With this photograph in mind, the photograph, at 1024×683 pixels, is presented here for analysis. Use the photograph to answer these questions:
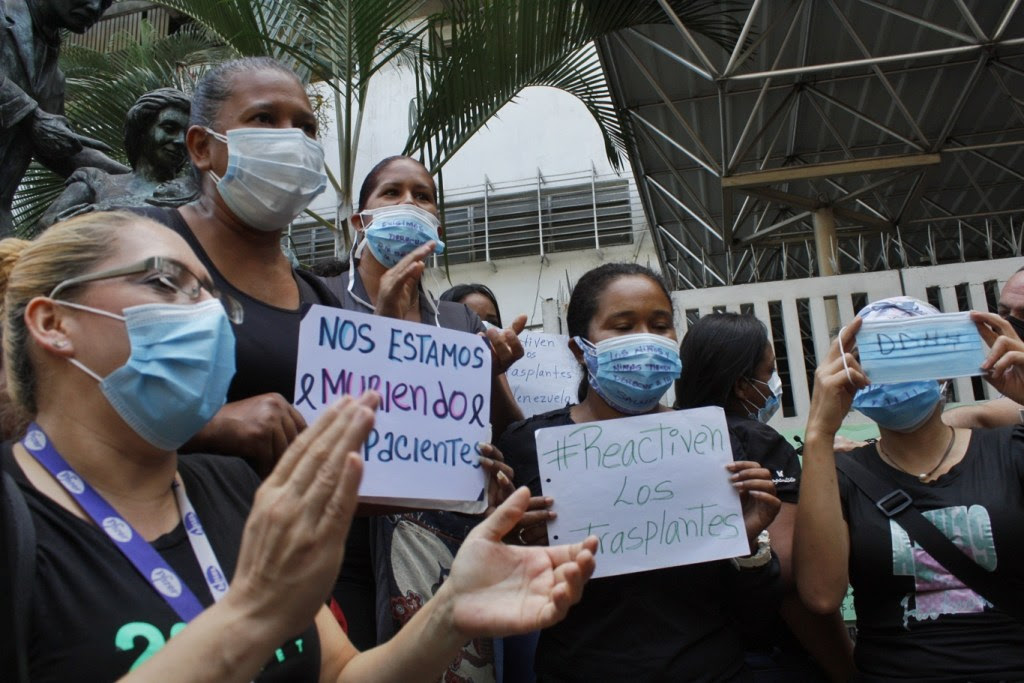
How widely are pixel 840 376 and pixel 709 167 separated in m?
8.24

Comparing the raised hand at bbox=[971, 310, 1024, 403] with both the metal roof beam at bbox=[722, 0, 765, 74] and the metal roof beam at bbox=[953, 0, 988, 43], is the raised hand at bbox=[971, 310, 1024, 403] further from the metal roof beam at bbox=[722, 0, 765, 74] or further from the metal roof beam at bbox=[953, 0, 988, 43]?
the metal roof beam at bbox=[953, 0, 988, 43]

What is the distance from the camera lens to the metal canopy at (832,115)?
9102 millimetres

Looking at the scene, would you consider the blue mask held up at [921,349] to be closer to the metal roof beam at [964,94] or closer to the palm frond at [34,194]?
the palm frond at [34,194]

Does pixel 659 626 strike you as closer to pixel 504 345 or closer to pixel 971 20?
pixel 504 345

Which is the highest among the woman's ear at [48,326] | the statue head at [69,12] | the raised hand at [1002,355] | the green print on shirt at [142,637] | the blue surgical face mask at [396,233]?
the statue head at [69,12]

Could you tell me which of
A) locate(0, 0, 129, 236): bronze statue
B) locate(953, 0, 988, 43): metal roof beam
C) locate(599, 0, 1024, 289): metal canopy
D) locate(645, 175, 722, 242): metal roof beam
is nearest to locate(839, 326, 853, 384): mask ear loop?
locate(0, 0, 129, 236): bronze statue

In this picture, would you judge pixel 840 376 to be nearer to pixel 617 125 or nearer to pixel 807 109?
pixel 617 125

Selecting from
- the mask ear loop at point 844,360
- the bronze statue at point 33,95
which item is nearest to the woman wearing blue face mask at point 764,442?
the mask ear loop at point 844,360

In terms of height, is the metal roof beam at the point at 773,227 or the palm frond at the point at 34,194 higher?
the metal roof beam at the point at 773,227

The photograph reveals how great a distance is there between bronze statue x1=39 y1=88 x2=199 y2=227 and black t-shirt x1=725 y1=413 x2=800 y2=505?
2192mm

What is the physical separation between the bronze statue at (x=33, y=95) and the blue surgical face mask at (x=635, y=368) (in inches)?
94.4

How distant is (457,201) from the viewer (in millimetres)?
17531

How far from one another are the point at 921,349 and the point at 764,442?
1.78 ft

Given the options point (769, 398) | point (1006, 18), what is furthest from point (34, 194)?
point (1006, 18)
